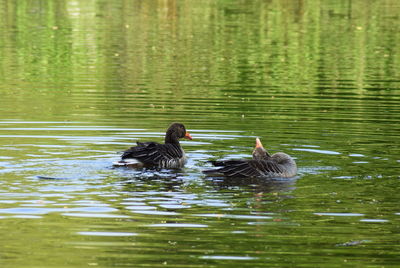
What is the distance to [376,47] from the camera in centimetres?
3903

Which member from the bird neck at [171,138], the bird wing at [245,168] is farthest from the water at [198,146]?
the bird neck at [171,138]

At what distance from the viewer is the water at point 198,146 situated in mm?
10718

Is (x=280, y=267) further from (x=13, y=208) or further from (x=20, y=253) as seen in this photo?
(x=13, y=208)

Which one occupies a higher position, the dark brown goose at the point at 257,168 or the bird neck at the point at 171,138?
the bird neck at the point at 171,138

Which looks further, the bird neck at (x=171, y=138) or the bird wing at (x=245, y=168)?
the bird neck at (x=171, y=138)

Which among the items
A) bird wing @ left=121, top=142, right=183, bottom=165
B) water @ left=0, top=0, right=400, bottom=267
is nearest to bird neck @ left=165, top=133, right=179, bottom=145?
water @ left=0, top=0, right=400, bottom=267

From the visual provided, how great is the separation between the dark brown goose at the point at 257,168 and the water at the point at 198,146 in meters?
0.16

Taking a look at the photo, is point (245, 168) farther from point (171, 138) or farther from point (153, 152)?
point (171, 138)

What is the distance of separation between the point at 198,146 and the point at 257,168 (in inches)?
130

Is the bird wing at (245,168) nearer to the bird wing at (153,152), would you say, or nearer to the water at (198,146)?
the water at (198,146)

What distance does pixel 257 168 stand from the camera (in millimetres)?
→ 15000

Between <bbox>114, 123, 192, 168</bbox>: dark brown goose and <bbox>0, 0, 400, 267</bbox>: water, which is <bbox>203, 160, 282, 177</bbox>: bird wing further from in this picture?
<bbox>114, 123, 192, 168</bbox>: dark brown goose

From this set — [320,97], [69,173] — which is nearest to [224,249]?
[69,173]

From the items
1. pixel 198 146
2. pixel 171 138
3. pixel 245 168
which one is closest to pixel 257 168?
pixel 245 168
